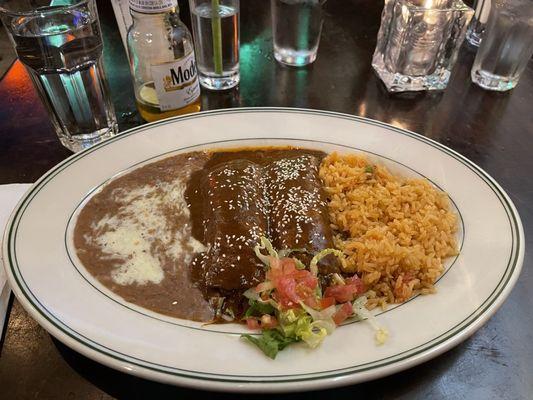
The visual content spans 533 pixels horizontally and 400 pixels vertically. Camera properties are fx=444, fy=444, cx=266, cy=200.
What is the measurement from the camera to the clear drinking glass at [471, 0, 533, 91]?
2.43 m

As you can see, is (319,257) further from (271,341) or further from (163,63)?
(163,63)

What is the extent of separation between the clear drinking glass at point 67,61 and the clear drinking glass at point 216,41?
588 mm

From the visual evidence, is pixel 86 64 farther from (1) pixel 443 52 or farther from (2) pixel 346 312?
(1) pixel 443 52

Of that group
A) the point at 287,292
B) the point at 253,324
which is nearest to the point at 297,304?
the point at 287,292

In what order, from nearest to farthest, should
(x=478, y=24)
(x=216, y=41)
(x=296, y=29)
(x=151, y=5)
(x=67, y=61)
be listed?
1. (x=151, y=5)
2. (x=67, y=61)
3. (x=216, y=41)
4. (x=296, y=29)
5. (x=478, y=24)

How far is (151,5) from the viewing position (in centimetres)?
187

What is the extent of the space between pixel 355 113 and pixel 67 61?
1485 millimetres

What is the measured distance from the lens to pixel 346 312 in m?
1.36

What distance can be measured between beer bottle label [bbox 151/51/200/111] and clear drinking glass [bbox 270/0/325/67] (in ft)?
2.80

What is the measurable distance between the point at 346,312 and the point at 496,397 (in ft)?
1.57

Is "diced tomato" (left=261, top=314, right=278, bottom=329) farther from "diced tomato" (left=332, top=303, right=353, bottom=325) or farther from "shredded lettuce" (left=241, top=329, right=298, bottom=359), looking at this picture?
"diced tomato" (left=332, top=303, right=353, bottom=325)

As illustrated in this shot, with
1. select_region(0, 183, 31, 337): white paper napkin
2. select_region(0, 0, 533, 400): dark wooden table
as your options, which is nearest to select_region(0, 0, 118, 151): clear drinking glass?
select_region(0, 0, 533, 400): dark wooden table

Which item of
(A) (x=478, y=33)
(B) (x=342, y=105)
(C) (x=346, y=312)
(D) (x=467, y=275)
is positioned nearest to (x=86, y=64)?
(B) (x=342, y=105)

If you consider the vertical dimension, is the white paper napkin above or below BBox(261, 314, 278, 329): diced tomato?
below
